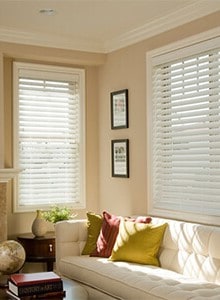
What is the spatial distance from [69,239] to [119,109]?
5.30ft

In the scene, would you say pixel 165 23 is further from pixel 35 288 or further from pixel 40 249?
pixel 35 288

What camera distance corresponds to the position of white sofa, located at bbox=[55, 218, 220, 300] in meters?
3.46

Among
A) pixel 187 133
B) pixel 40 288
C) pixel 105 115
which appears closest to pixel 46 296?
pixel 40 288

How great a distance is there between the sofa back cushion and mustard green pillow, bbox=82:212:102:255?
0.66 m

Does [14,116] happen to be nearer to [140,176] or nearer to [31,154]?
[31,154]

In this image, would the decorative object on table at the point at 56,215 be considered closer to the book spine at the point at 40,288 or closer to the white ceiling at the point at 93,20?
the white ceiling at the point at 93,20

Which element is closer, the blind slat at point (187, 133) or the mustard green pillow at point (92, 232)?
the blind slat at point (187, 133)

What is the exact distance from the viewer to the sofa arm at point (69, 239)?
186 inches

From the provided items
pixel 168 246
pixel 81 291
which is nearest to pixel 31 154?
pixel 168 246

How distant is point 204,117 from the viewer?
4434 mm

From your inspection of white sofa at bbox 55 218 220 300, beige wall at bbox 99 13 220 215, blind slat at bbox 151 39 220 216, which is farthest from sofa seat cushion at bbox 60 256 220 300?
beige wall at bbox 99 13 220 215

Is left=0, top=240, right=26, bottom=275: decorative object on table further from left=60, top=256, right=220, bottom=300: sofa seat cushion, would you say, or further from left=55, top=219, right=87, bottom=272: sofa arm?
left=55, top=219, right=87, bottom=272: sofa arm

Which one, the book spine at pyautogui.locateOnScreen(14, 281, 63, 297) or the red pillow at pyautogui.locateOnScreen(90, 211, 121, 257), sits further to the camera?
Result: the red pillow at pyautogui.locateOnScreen(90, 211, 121, 257)

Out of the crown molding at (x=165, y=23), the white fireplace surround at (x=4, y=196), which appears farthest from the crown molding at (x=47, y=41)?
the white fireplace surround at (x=4, y=196)
